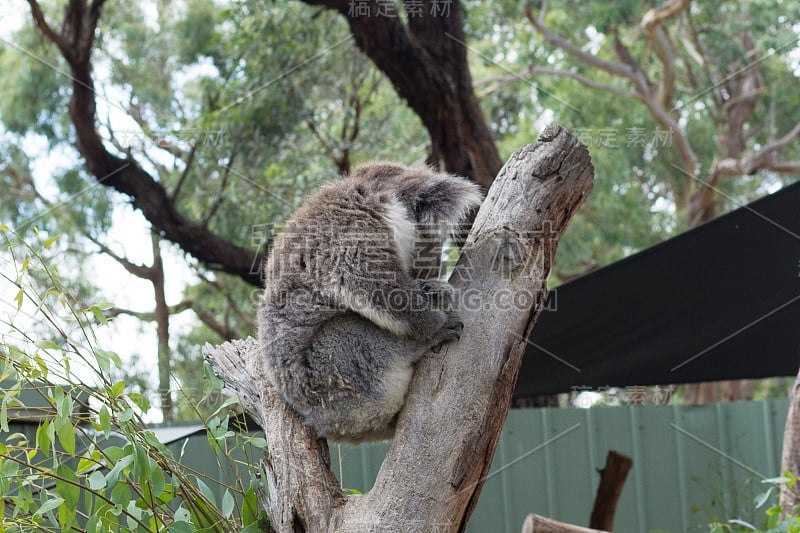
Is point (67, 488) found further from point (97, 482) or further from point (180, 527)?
point (180, 527)

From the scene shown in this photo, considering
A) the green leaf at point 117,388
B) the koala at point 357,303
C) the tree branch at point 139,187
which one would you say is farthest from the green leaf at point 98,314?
the tree branch at point 139,187

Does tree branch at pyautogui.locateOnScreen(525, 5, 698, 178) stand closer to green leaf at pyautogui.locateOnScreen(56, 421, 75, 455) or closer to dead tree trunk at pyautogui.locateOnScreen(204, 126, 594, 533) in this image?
dead tree trunk at pyautogui.locateOnScreen(204, 126, 594, 533)

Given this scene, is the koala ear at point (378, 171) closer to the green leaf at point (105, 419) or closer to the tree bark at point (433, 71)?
the green leaf at point (105, 419)

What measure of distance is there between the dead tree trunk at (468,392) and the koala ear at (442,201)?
1.04 ft

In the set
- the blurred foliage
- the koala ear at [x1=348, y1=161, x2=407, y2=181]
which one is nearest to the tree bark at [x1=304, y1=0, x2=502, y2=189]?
the blurred foliage

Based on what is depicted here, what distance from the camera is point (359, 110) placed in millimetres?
7320

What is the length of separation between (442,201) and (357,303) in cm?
43

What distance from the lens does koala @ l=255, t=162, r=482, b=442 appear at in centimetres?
200

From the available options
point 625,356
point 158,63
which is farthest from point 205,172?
point 625,356

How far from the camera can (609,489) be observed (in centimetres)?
373

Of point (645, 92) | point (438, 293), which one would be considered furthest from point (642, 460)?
point (645, 92)

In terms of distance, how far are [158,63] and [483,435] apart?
8675 millimetres

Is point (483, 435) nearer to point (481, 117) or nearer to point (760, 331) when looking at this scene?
point (760, 331)

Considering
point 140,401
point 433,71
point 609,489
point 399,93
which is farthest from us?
point 399,93
